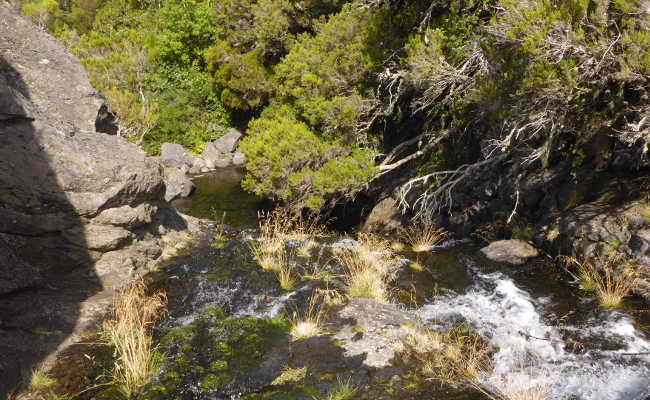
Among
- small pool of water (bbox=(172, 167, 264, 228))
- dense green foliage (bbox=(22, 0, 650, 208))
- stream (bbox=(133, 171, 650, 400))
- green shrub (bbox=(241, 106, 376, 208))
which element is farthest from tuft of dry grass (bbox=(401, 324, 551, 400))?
small pool of water (bbox=(172, 167, 264, 228))

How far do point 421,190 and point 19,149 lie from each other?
11156 mm

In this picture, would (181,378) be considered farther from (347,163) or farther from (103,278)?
(347,163)

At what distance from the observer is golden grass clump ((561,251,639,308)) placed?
824 centimetres

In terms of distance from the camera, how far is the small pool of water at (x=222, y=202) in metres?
17.9

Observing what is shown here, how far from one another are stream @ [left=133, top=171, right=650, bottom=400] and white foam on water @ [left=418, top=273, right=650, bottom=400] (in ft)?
0.06

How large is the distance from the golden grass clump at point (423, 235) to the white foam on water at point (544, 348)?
343 cm

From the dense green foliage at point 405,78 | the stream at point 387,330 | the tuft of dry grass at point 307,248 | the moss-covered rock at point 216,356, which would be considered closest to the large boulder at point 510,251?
the stream at point 387,330

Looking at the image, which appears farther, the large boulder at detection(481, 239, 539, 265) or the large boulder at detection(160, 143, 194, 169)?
the large boulder at detection(160, 143, 194, 169)

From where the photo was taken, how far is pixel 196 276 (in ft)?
33.4

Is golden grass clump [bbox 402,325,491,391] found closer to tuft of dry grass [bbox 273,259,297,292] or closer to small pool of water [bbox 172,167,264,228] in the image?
tuft of dry grass [bbox 273,259,297,292]

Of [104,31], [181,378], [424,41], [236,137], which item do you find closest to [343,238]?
[424,41]

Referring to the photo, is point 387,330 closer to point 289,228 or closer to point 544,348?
point 544,348

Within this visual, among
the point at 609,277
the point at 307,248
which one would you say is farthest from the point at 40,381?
the point at 609,277

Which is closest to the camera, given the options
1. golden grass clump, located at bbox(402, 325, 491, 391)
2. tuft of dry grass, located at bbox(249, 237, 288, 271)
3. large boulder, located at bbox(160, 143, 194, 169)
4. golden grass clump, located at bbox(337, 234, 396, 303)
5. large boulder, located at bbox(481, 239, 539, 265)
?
golden grass clump, located at bbox(402, 325, 491, 391)
